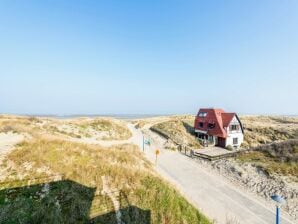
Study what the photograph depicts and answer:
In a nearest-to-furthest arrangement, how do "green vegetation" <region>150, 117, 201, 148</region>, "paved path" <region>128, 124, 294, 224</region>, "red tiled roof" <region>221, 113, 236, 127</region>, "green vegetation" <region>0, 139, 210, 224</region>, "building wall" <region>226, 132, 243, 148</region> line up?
"green vegetation" <region>0, 139, 210, 224</region>
"paved path" <region>128, 124, 294, 224</region>
"building wall" <region>226, 132, 243, 148</region>
"green vegetation" <region>150, 117, 201, 148</region>
"red tiled roof" <region>221, 113, 236, 127</region>

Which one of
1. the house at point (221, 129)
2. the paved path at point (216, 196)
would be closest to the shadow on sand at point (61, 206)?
the paved path at point (216, 196)

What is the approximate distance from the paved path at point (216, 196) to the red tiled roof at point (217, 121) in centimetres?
1728

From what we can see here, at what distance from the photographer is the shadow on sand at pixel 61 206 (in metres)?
7.71

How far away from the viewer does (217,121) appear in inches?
1544

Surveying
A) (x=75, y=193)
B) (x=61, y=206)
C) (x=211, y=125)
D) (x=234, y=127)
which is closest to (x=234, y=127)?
(x=234, y=127)

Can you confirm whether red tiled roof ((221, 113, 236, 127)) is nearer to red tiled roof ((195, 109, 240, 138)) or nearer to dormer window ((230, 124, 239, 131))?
red tiled roof ((195, 109, 240, 138))

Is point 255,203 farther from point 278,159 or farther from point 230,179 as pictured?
point 278,159

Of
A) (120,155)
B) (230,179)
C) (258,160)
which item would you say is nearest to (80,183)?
(120,155)

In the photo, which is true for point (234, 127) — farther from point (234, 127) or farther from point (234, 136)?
point (234, 136)

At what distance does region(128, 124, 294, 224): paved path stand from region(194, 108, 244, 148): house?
17142mm

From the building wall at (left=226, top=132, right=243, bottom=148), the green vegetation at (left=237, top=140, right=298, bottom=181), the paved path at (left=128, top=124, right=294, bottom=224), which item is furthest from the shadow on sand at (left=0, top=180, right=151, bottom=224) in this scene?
the building wall at (left=226, top=132, right=243, bottom=148)

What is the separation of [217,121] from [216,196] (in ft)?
86.5

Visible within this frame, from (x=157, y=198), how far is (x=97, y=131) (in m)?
28.5

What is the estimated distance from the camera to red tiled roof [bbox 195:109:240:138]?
38.0 m
